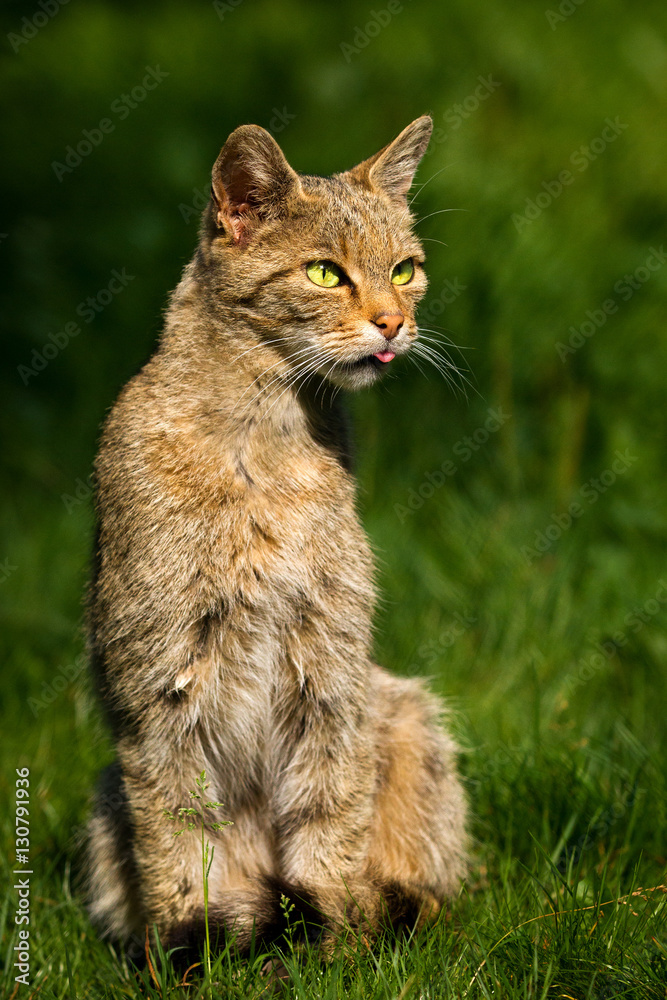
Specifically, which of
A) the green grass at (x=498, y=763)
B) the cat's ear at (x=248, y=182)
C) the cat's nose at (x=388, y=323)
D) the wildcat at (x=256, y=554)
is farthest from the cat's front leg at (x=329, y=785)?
the cat's ear at (x=248, y=182)

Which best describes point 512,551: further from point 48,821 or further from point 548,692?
point 48,821

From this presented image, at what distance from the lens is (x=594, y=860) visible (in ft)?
10.4

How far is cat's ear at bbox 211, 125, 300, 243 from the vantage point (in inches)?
105

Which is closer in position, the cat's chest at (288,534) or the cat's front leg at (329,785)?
the cat's chest at (288,534)

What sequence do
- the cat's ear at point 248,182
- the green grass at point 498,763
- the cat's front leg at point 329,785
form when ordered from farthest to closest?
the cat's front leg at point 329,785, the cat's ear at point 248,182, the green grass at point 498,763

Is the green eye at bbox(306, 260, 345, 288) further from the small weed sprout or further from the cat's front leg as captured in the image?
the small weed sprout

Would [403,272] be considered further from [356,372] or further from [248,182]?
[248,182]

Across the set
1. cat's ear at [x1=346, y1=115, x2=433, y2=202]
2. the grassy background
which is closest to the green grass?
the grassy background

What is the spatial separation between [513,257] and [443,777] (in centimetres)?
336

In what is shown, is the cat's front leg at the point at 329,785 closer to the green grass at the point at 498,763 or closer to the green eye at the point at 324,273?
the green grass at the point at 498,763

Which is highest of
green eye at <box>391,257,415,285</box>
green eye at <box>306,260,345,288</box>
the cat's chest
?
green eye at <box>391,257,415,285</box>

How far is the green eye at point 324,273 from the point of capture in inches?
108

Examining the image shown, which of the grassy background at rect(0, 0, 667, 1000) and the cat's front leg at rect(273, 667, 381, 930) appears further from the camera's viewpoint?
the grassy background at rect(0, 0, 667, 1000)

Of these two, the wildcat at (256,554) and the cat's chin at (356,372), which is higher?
the cat's chin at (356,372)
